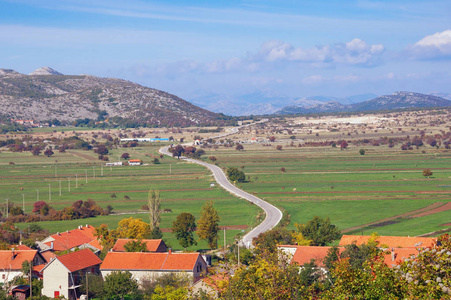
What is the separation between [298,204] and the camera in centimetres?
7400

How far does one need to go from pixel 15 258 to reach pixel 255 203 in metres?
36.2

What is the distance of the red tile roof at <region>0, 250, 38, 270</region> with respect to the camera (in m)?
43.3

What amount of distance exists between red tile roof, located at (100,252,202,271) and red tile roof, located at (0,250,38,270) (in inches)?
223

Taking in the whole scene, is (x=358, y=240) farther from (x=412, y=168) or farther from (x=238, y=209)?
(x=412, y=168)

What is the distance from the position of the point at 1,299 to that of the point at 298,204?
44532 millimetres

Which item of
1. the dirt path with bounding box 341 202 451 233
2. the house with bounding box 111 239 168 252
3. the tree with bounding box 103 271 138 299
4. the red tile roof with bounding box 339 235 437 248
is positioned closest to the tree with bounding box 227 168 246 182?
the dirt path with bounding box 341 202 451 233

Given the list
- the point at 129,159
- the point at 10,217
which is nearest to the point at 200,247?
the point at 10,217

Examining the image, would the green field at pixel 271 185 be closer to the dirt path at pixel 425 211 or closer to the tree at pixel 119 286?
the dirt path at pixel 425 211

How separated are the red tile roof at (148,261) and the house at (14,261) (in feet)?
17.4

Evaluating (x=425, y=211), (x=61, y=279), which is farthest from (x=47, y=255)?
(x=425, y=211)

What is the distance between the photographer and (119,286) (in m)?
38.9

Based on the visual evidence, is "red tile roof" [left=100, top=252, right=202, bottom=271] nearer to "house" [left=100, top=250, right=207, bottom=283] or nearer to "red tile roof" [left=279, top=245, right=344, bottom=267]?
"house" [left=100, top=250, right=207, bottom=283]

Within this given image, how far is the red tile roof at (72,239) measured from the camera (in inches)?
2014

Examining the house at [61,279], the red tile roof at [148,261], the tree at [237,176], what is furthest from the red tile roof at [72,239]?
the tree at [237,176]
